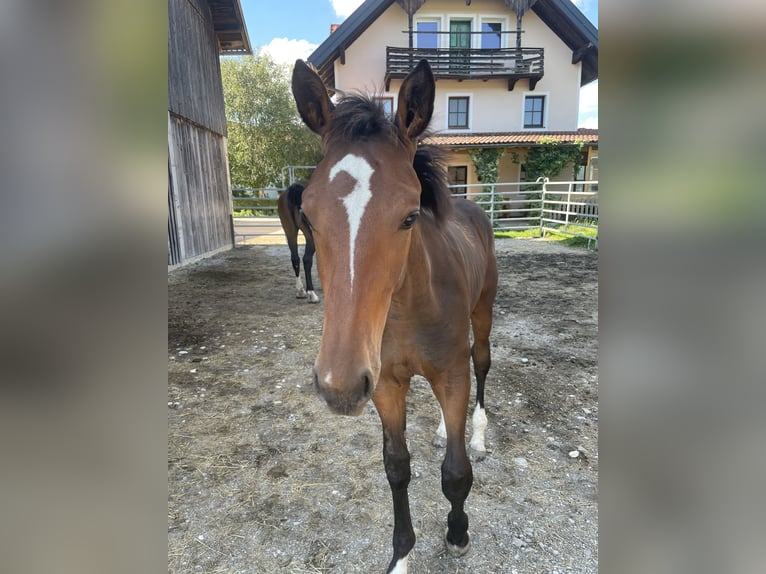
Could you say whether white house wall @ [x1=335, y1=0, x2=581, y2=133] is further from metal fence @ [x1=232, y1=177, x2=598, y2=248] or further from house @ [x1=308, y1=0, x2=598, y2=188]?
metal fence @ [x1=232, y1=177, x2=598, y2=248]

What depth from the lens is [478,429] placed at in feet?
8.27

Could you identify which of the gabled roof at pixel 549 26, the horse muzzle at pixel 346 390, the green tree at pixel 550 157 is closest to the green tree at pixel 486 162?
the green tree at pixel 550 157

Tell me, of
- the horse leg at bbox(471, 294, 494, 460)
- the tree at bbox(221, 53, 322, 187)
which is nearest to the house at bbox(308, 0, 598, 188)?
the tree at bbox(221, 53, 322, 187)

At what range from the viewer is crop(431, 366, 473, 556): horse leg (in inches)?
65.2

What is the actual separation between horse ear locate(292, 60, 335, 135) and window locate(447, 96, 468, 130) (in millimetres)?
15537

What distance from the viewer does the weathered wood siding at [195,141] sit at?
768 centimetres

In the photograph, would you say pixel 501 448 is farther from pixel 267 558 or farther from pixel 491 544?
pixel 267 558

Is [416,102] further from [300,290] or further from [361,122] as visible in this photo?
[300,290]

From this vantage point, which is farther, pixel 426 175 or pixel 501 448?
pixel 501 448

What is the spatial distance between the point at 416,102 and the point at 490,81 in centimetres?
1601

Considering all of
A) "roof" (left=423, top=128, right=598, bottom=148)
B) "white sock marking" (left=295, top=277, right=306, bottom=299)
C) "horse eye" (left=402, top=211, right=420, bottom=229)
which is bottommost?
"white sock marking" (left=295, top=277, right=306, bottom=299)
